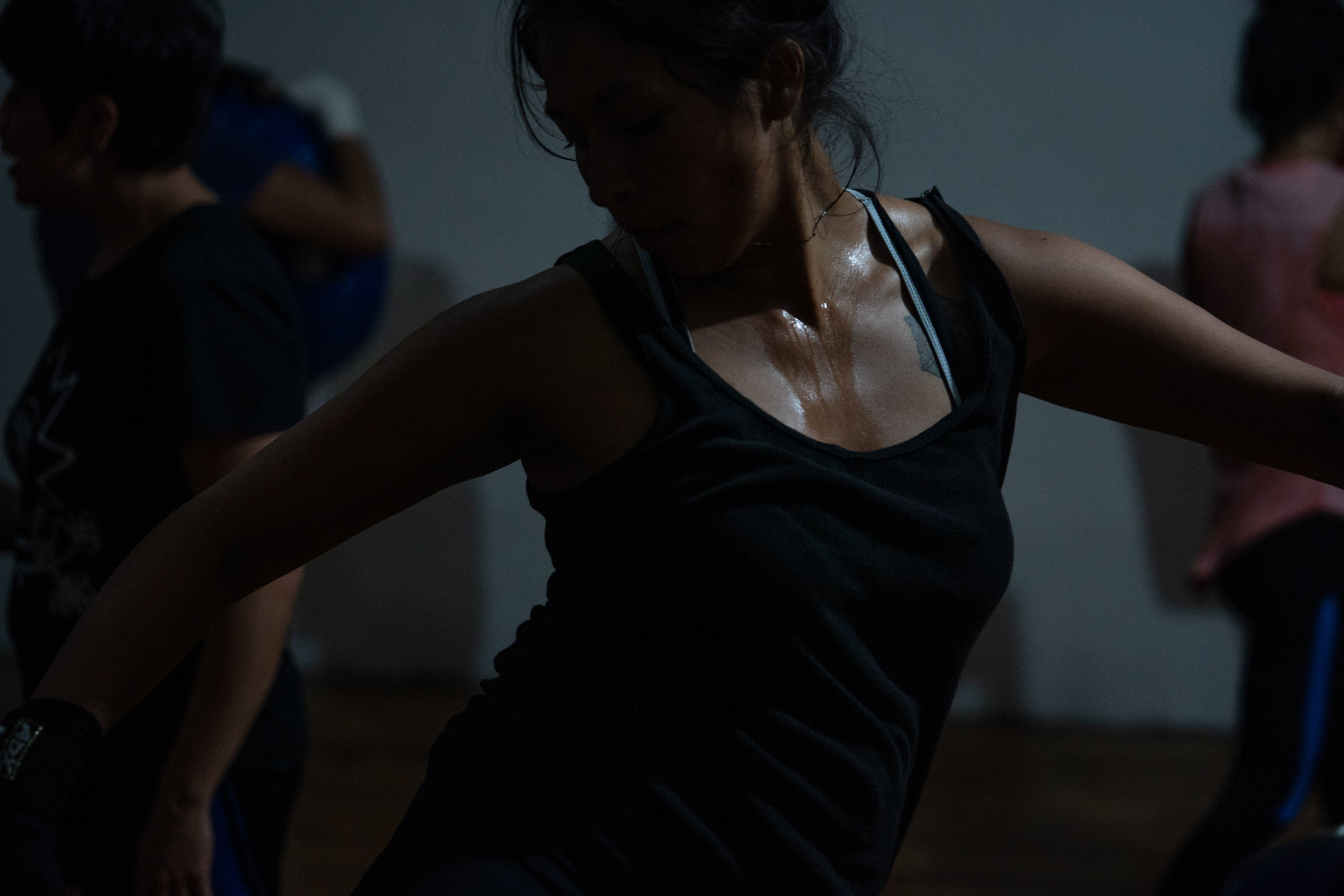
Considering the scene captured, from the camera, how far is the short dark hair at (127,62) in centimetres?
118

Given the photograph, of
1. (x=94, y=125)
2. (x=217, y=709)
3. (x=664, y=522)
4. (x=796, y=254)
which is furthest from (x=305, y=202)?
(x=664, y=522)

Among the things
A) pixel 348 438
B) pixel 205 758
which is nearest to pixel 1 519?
pixel 205 758

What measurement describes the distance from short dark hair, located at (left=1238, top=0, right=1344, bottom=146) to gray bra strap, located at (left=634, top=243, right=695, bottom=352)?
1466 millimetres

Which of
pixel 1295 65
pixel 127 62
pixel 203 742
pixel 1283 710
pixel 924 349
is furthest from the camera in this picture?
pixel 1295 65

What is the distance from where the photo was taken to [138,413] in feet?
3.63

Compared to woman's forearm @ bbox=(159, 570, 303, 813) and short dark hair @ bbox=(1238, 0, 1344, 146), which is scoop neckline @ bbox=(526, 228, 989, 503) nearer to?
woman's forearm @ bbox=(159, 570, 303, 813)

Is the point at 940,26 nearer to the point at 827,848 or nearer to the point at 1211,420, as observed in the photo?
the point at 1211,420

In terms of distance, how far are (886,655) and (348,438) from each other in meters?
0.37

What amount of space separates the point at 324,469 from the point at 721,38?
1.19 ft

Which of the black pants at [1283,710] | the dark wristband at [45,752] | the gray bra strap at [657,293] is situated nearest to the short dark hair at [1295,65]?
the black pants at [1283,710]

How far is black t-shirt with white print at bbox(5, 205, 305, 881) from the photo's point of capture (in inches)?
43.2

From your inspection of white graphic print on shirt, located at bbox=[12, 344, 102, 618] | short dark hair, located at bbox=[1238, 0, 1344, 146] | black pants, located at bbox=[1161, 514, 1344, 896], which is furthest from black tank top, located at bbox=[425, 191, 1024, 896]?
short dark hair, located at bbox=[1238, 0, 1344, 146]

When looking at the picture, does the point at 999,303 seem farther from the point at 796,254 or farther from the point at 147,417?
the point at 147,417

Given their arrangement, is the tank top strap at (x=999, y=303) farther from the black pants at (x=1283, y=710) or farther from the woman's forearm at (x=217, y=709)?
the black pants at (x=1283, y=710)
